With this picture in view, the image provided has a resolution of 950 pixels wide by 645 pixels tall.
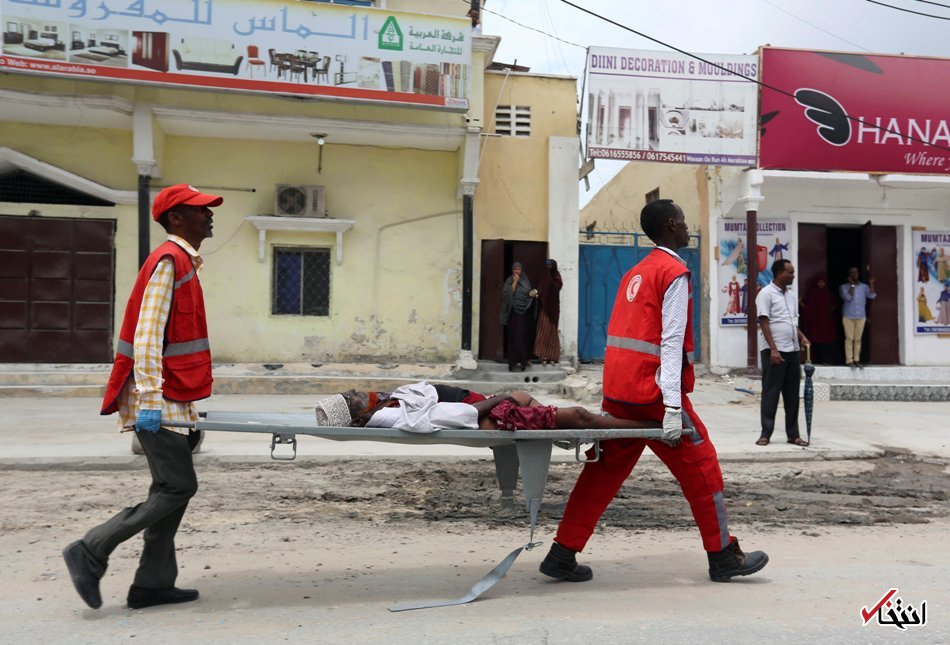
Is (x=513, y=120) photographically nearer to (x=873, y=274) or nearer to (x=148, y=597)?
(x=873, y=274)

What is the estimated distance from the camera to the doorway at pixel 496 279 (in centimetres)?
1296

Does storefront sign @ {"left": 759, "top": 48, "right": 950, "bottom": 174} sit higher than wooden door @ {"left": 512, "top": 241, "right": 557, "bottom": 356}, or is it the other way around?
storefront sign @ {"left": 759, "top": 48, "right": 950, "bottom": 174}

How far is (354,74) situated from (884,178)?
9.19 m

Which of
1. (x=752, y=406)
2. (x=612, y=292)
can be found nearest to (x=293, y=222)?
(x=612, y=292)

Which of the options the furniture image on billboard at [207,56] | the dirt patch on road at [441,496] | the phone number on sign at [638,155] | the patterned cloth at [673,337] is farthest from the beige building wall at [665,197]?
the patterned cloth at [673,337]

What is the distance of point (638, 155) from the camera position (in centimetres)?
1258

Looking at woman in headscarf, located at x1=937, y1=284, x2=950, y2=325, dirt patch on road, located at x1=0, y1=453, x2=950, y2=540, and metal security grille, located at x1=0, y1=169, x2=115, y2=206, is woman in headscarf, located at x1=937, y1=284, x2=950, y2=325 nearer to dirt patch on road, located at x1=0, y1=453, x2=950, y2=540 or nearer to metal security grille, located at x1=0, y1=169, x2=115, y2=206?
dirt patch on road, located at x1=0, y1=453, x2=950, y2=540

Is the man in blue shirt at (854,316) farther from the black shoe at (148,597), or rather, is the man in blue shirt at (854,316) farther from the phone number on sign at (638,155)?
the black shoe at (148,597)

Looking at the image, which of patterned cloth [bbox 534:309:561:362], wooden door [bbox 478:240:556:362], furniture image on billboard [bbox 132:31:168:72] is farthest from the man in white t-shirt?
furniture image on billboard [bbox 132:31:168:72]

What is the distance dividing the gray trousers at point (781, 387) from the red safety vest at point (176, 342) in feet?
19.0

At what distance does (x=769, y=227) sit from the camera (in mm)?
13805

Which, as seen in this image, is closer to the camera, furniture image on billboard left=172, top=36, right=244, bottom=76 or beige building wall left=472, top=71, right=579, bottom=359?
furniture image on billboard left=172, top=36, right=244, bottom=76

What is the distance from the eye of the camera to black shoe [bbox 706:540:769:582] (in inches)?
144

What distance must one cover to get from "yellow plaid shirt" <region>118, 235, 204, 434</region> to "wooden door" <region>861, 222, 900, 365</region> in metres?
13.9
